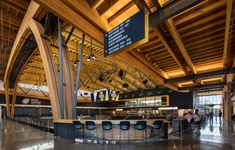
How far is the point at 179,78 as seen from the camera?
1398 cm

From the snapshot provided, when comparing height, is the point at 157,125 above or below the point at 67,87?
below

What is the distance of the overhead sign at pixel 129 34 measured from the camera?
4.23 m

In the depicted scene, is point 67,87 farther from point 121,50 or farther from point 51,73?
point 121,50

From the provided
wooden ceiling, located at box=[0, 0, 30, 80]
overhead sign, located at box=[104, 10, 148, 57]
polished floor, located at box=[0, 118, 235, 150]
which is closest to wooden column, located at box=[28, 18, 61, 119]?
polished floor, located at box=[0, 118, 235, 150]

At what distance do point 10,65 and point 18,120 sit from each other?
20.5ft

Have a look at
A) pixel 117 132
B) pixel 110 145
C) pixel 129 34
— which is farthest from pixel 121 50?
pixel 117 132

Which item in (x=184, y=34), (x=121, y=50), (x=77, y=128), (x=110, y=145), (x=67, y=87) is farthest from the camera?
(x=67, y=87)

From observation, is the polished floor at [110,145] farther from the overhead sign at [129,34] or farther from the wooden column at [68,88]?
the overhead sign at [129,34]

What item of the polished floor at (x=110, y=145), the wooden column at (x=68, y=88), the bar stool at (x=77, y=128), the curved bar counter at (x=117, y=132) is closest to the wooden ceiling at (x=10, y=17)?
the wooden column at (x=68, y=88)

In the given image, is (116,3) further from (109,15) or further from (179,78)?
(179,78)

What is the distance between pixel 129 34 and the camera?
4.57 metres

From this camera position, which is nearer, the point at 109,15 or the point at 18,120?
the point at 109,15

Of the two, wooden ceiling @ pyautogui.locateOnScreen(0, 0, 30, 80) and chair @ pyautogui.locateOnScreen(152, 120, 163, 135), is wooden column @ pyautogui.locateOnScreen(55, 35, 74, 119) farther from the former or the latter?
chair @ pyautogui.locateOnScreen(152, 120, 163, 135)

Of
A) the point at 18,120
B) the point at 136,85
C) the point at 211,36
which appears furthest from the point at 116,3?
the point at 136,85
